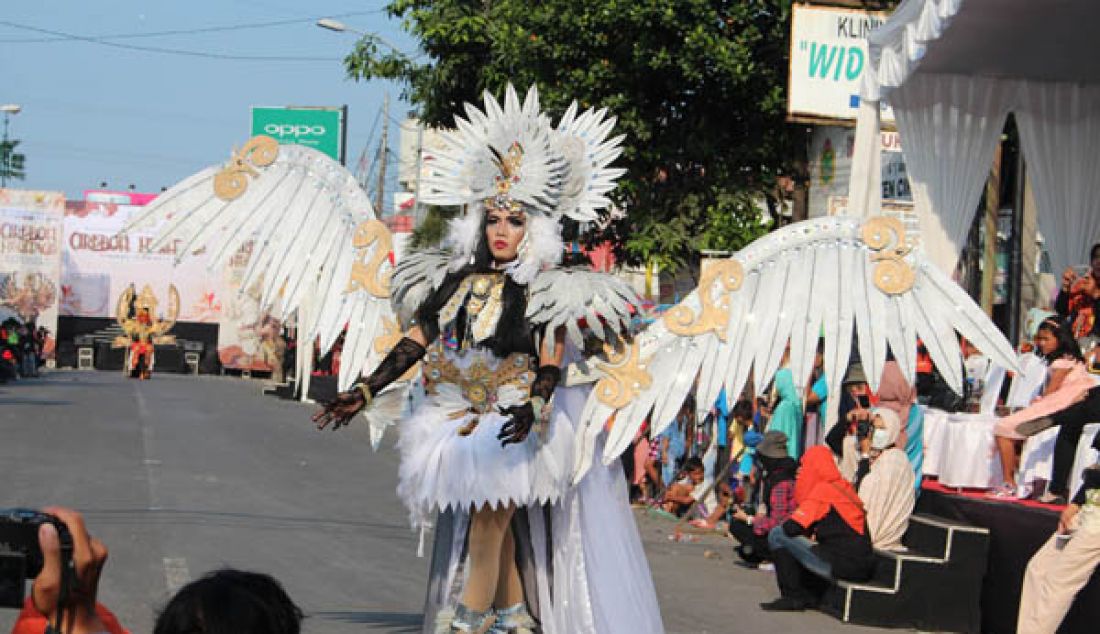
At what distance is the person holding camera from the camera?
319 cm

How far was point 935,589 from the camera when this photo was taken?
10195 mm

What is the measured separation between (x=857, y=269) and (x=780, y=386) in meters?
6.73

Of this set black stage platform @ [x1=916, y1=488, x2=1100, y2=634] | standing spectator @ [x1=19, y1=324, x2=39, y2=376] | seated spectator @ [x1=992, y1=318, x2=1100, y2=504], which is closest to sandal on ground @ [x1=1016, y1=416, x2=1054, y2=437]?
seated spectator @ [x1=992, y1=318, x2=1100, y2=504]

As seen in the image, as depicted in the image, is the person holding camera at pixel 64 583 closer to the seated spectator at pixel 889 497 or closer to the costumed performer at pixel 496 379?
the costumed performer at pixel 496 379

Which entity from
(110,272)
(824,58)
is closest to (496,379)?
(824,58)

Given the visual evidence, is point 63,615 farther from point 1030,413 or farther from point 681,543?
point 681,543

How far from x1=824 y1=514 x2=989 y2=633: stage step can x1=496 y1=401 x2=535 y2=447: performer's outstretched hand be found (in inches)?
187

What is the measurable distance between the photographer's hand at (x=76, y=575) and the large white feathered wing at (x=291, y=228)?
4.21 metres

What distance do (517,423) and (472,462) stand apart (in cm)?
31

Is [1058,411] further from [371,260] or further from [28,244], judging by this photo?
[28,244]

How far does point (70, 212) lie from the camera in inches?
2329

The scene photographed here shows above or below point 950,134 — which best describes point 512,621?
below

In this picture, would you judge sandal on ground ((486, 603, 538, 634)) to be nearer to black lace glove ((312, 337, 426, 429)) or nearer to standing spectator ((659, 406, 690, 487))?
black lace glove ((312, 337, 426, 429))

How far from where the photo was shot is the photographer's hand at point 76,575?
318 cm
